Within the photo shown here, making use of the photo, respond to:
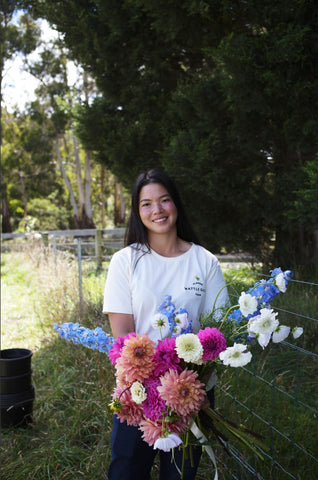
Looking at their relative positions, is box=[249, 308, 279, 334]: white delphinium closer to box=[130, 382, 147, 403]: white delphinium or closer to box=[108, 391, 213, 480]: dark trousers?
box=[130, 382, 147, 403]: white delphinium

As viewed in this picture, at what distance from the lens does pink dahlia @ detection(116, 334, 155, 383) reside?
1.28 m

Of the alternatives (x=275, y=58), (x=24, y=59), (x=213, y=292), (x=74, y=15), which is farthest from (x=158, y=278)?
(x=24, y=59)


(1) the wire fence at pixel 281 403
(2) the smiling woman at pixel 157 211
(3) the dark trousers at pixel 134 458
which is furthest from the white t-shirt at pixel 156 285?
(3) the dark trousers at pixel 134 458

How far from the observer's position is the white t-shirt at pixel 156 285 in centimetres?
180

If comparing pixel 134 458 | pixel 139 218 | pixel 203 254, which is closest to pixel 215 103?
pixel 139 218

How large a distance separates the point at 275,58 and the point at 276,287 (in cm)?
372

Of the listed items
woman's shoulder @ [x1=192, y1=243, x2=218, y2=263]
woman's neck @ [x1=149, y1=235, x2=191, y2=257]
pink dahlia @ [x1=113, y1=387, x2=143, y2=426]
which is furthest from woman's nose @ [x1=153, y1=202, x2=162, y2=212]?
pink dahlia @ [x1=113, y1=387, x2=143, y2=426]

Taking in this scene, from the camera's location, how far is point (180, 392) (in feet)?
4.06

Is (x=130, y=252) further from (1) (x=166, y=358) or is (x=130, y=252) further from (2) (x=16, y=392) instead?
(2) (x=16, y=392)

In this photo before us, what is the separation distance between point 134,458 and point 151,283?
27.0 inches

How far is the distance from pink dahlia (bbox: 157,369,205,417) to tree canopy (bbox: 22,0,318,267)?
3.49m

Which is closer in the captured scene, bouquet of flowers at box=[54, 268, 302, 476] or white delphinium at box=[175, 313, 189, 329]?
bouquet of flowers at box=[54, 268, 302, 476]

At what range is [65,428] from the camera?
2.99 meters

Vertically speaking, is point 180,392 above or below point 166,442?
above
